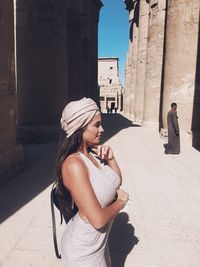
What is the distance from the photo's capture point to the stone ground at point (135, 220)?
331 cm

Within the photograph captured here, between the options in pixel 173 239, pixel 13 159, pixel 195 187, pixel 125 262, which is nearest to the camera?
pixel 125 262

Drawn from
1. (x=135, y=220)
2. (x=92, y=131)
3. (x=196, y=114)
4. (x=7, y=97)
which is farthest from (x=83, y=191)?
(x=196, y=114)

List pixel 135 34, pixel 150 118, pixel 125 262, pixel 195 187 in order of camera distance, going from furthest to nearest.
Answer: pixel 135 34, pixel 150 118, pixel 195 187, pixel 125 262

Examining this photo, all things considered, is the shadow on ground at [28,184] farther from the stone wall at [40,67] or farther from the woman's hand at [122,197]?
the woman's hand at [122,197]

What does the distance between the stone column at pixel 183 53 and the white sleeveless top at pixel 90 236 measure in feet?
34.3

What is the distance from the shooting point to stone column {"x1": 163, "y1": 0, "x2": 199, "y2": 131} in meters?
11.5

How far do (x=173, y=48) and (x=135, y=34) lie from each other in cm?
1796

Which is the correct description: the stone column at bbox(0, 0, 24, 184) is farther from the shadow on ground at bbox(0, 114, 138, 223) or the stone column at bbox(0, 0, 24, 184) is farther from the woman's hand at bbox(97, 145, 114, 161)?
the woman's hand at bbox(97, 145, 114, 161)

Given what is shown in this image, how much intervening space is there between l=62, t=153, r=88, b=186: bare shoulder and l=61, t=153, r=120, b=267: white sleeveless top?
0.28 feet

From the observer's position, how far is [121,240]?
145 inches

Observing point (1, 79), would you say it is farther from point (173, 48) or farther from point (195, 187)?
point (173, 48)

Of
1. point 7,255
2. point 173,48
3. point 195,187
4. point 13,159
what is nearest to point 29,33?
point 173,48

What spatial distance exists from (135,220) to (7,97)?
154 inches

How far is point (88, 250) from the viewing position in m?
1.75
